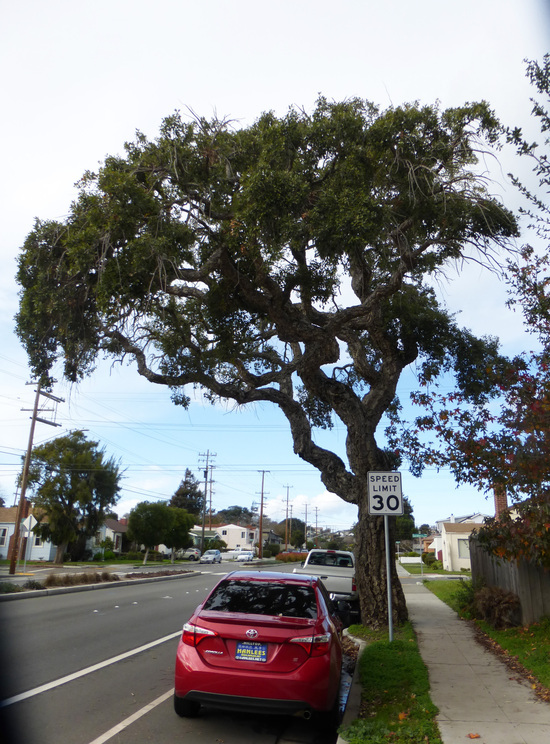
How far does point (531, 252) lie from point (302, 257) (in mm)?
4326

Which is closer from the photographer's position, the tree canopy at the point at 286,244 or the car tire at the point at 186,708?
the car tire at the point at 186,708

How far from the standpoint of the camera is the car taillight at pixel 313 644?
5672 mm

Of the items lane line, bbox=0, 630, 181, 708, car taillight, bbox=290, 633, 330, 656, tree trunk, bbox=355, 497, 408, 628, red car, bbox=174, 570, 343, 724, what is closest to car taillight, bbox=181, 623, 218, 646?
red car, bbox=174, 570, 343, 724

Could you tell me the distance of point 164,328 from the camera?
15.0 meters

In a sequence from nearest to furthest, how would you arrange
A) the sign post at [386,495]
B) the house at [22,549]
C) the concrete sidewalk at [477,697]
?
the concrete sidewalk at [477,697]
the sign post at [386,495]
the house at [22,549]

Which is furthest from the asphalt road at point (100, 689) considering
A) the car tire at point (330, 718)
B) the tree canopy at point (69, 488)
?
the tree canopy at point (69, 488)

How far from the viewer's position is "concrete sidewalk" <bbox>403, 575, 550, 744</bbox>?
18.4 feet

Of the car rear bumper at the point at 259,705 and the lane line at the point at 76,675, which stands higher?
the car rear bumper at the point at 259,705

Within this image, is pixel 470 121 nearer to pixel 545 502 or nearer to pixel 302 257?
pixel 302 257

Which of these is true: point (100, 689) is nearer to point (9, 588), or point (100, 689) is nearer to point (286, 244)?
point (286, 244)

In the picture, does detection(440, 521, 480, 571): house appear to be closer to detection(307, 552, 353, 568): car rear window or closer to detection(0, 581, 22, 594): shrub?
detection(307, 552, 353, 568): car rear window

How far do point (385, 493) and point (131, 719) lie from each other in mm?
5309

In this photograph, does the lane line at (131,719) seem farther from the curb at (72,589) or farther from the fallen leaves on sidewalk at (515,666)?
the curb at (72,589)

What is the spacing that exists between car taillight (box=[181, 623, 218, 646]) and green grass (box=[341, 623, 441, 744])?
61.4 inches
